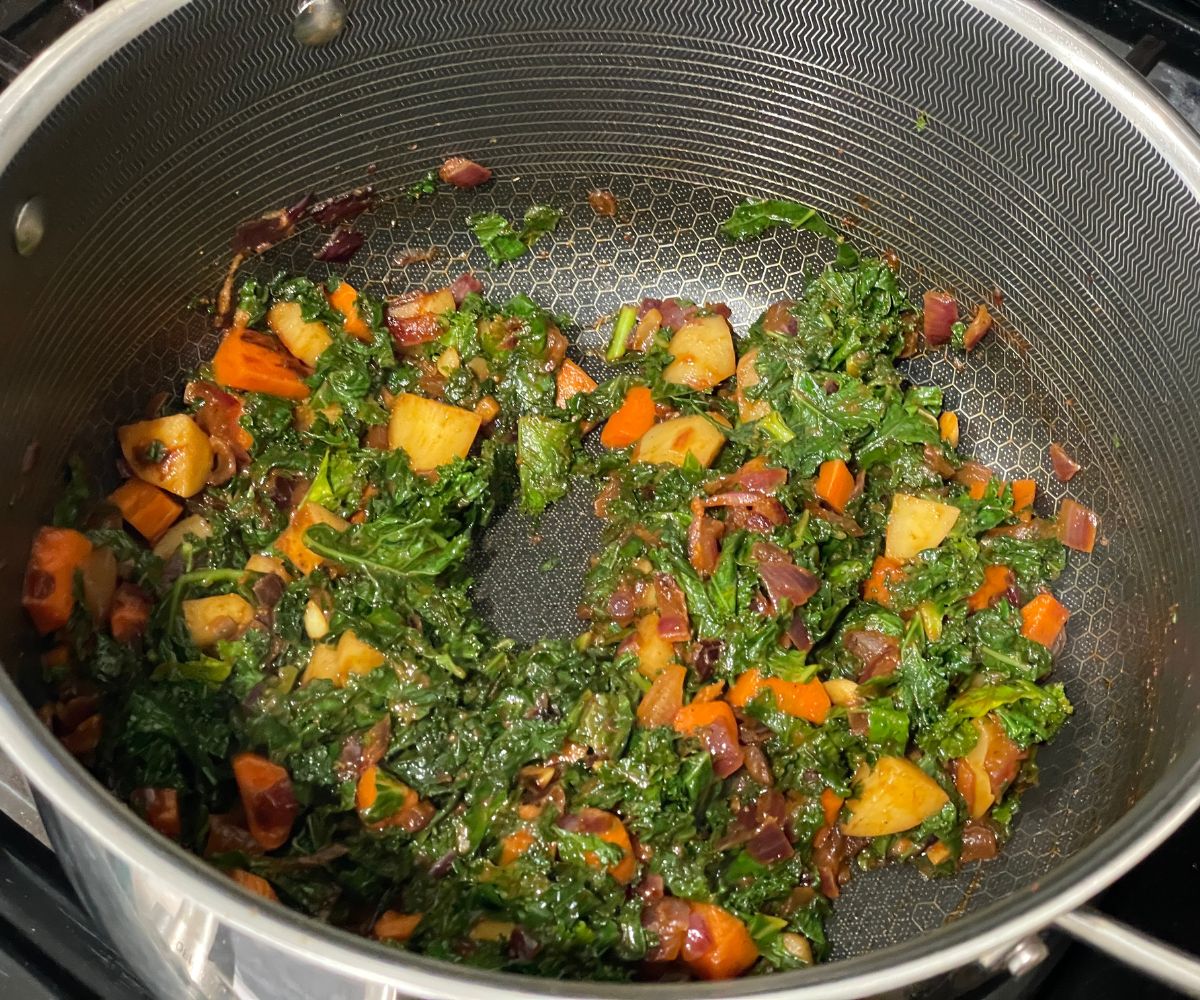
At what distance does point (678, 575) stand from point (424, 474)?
0.84 m

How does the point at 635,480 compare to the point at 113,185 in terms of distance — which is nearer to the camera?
the point at 113,185

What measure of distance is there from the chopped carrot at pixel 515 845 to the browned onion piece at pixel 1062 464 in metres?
1.92

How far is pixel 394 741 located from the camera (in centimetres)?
284

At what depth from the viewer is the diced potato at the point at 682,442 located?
331cm

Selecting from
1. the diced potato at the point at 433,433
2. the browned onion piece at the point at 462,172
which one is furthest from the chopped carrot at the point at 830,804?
the browned onion piece at the point at 462,172

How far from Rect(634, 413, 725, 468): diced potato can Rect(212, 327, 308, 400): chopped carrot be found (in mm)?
1109

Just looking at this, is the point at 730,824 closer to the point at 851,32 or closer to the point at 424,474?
the point at 424,474

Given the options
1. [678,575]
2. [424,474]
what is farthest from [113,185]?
[678,575]

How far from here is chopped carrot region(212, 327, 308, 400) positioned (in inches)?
125

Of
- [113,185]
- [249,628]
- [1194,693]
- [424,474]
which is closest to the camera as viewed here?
[1194,693]

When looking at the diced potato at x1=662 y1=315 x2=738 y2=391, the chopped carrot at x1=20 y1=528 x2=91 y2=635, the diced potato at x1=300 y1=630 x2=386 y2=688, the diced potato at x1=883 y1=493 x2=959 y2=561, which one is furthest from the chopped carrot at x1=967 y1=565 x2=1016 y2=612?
the chopped carrot at x1=20 y1=528 x2=91 y2=635

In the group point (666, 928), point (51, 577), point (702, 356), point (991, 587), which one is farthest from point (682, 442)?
point (51, 577)

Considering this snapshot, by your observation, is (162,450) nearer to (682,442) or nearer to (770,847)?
(682,442)

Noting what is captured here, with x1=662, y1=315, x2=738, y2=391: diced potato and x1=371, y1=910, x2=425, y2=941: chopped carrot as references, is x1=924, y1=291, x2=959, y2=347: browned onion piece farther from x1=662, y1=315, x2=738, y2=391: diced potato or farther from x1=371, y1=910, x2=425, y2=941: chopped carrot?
x1=371, y1=910, x2=425, y2=941: chopped carrot
